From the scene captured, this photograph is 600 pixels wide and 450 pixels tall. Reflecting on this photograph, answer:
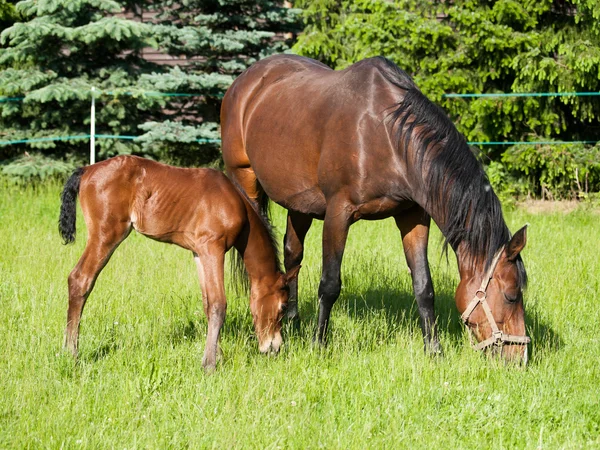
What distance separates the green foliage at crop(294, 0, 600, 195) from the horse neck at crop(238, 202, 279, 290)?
6861 millimetres

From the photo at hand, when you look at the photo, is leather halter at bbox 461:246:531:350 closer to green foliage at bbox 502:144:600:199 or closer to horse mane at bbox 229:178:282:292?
horse mane at bbox 229:178:282:292

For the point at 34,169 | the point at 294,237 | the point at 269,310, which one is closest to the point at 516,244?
the point at 269,310

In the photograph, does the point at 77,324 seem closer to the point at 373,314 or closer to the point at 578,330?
the point at 373,314

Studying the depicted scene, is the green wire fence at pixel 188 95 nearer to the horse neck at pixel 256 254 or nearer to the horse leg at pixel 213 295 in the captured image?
the horse neck at pixel 256 254

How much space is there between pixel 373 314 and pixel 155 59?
34.4 feet

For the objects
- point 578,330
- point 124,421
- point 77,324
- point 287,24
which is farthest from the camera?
point 287,24

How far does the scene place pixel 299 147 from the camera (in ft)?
17.9

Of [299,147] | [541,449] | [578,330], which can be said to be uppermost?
[299,147]

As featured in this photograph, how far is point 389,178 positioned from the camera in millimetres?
4758

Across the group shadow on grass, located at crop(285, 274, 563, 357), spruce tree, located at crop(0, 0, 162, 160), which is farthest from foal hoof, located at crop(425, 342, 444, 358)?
spruce tree, located at crop(0, 0, 162, 160)

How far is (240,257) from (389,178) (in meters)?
1.27

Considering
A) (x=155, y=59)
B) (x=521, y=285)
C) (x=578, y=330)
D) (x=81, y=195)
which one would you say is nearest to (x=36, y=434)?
(x=81, y=195)

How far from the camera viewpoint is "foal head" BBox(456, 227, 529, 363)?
4.34 meters

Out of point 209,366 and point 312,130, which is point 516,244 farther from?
point 209,366
